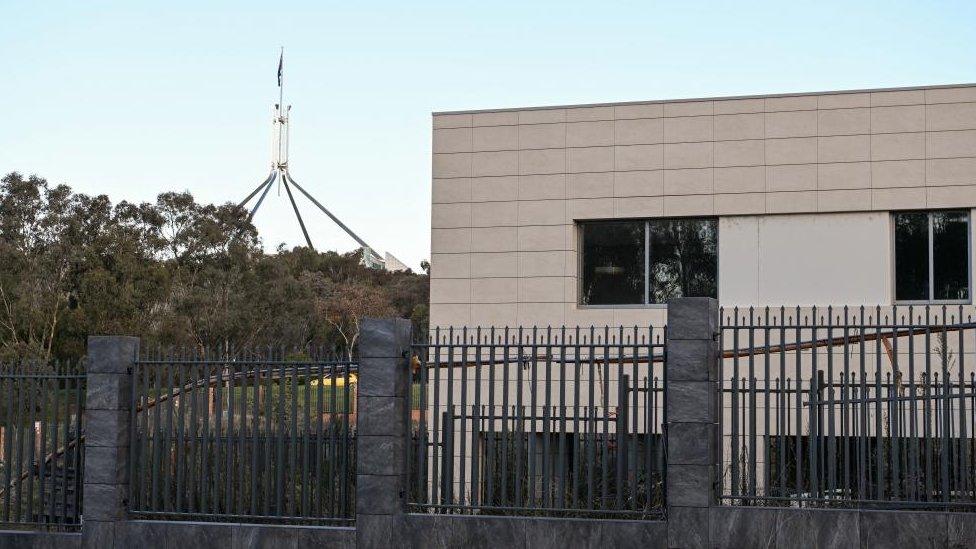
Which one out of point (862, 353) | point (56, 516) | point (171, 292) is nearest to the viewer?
point (862, 353)

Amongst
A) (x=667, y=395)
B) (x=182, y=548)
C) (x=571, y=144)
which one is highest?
(x=571, y=144)

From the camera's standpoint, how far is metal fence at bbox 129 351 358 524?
11195 millimetres

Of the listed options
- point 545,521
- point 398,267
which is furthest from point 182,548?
point 398,267

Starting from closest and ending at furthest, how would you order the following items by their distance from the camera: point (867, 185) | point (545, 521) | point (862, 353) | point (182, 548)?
point (862, 353) → point (545, 521) → point (182, 548) → point (867, 185)

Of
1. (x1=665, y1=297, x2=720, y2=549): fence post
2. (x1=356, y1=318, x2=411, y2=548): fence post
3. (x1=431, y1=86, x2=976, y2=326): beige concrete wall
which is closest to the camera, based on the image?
(x1=665, y1=297, x2=720, y2=549): fence post

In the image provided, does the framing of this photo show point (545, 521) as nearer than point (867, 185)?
Yes

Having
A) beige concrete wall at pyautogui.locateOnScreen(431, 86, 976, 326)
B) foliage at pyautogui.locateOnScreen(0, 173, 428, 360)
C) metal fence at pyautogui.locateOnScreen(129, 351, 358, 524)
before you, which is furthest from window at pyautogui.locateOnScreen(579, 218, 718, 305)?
foliage at pyautogui.locateOnScreen(0, 173, 428, 360)

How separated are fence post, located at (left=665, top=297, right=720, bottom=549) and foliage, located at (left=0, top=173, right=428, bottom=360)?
3660 cm

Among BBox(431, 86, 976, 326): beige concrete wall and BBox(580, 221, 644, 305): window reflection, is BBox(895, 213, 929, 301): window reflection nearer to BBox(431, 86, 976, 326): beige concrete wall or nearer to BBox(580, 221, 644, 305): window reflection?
BBox(431, 86, 976, 326): beige concrete wall

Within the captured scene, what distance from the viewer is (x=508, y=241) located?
802 inches

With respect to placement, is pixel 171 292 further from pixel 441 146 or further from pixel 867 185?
pixel 867 185

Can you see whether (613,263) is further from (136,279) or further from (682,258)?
(136,279)

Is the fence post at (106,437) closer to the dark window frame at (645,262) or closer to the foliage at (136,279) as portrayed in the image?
the dark window frame at (645,262)

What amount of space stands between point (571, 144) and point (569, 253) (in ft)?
5.62
